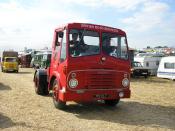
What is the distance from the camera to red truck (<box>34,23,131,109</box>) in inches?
435

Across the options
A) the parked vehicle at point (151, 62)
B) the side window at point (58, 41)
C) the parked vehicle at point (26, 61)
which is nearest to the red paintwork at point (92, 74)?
the side window at point (58, 41)

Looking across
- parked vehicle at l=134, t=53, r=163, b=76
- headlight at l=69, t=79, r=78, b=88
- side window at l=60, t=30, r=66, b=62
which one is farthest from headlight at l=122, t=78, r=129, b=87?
parked vehicle at l=134, t=53, r=163, b=76

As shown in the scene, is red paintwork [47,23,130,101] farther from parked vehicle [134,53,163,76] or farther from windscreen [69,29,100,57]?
parked vehicle [134,53,163,76]

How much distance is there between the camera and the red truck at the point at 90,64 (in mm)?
11055

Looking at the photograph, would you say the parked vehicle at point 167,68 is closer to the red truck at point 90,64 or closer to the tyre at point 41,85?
the tyre at point 41,85

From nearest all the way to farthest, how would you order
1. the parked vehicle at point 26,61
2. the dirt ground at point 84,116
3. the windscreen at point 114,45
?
the dirt ground at point 84,116
the windscreen at point 114,45
the parked vehicle at point 26,61

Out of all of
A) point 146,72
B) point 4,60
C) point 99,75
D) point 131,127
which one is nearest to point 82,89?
point 99,75

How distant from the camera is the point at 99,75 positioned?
37.2 feet

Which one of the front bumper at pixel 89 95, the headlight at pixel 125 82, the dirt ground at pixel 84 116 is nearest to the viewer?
the dirt ground at pixel 84 116

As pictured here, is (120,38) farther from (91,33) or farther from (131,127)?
(131,127)

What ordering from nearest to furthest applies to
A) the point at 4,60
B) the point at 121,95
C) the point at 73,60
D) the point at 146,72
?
the point at 73,60, the point at 121,95, the point at 146,72, the point at 4,60

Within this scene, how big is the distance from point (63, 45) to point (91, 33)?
1.03 metres

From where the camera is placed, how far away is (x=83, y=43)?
11.5 meters

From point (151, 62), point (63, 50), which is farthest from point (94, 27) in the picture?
point (151, 62)
